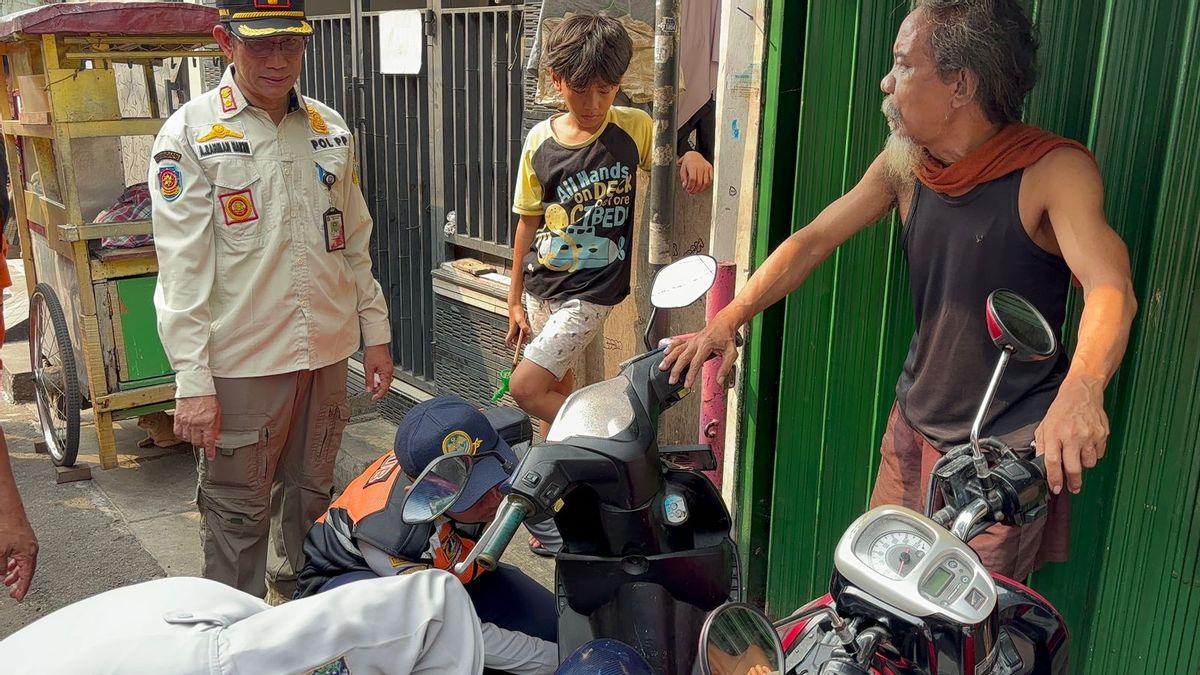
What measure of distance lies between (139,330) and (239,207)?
2066 millimetres

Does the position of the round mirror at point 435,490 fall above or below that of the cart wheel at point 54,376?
above

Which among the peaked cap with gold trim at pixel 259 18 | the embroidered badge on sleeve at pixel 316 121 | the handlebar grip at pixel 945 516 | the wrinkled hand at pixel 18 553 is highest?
the peaked cap with gold trim at pixel 259 18

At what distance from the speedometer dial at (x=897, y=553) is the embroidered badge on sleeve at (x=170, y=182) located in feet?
8.19

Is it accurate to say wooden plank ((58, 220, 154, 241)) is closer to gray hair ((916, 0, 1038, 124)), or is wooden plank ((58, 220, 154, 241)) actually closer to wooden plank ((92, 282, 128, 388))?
wooden plank ((92, 282, 128, 388))

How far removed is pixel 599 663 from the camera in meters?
1.55

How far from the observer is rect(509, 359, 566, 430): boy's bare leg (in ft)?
13.2

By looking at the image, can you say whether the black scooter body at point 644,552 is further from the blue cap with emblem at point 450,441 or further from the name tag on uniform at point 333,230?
the name tag on uniform at point 333,230

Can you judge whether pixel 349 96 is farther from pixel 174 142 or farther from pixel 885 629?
pixel 885 629

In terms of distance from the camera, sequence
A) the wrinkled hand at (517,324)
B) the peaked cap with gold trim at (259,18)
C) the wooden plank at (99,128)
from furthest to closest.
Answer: the wooden plank at (99,128) → the wrinkled hand at (517,324) → the peaked cap with gold trim at (259,18)

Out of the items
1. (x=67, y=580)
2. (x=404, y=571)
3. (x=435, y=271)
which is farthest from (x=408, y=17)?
(x=404, y=571)

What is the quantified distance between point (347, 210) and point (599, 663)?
2323mm

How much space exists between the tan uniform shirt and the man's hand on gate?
29 millimetres

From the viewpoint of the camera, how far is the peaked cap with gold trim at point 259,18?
3031 millimetres

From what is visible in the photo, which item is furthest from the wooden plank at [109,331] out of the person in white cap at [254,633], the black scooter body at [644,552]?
the person in white cap at [254,633]
